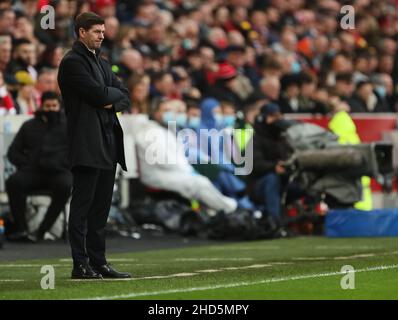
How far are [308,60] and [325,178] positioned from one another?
9378 mm

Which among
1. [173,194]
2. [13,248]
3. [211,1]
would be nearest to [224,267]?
[13,248]

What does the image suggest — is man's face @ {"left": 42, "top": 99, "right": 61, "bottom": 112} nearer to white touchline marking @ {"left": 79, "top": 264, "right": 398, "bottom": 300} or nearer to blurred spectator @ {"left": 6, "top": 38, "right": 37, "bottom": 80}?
blurred spectator @ {"left": 6, "top": 38, "right": 37, "bottom": 80}

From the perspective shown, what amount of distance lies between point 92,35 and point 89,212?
4.70 ft

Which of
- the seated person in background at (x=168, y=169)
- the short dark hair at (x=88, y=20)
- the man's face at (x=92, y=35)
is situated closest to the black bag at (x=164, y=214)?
the seated person in background at (x=168, y=169)

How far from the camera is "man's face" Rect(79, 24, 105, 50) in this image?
11.0 meters

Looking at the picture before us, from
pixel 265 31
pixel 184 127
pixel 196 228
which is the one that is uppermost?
pixel 265 31

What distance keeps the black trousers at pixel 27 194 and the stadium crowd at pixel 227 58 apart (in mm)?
886

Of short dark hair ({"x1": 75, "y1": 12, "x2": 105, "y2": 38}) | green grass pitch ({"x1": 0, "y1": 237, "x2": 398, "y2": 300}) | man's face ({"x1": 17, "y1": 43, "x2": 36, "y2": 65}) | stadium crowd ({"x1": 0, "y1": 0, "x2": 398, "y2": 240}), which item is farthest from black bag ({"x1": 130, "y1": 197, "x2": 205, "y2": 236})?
short dark hair ({"x1": 75, "y1": 12, "x2": 105, "y2": 38})

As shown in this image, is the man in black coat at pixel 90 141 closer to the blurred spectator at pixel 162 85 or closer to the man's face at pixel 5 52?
the man's face at pixel 5 52

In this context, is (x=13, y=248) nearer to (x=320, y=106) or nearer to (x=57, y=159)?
(x=57, y=159)

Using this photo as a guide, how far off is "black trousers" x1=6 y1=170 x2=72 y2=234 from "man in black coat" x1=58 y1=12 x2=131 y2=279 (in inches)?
228

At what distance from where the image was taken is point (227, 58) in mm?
24000

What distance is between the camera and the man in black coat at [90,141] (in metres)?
11.0

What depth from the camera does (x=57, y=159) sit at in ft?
56.4
